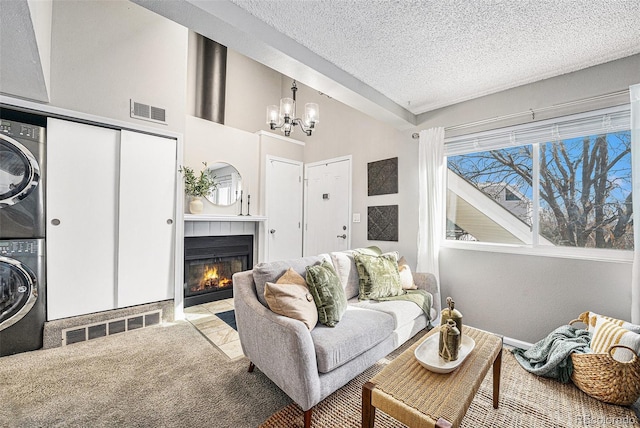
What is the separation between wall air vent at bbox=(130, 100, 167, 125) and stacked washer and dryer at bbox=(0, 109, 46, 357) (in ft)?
2.47

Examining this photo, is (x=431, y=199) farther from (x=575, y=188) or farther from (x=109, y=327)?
(x=109, y=327)

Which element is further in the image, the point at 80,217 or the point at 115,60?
the point at 115,60

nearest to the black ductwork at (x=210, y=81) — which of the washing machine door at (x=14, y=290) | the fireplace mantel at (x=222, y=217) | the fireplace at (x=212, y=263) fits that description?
the fireplace mantel at (x=222, y=217)

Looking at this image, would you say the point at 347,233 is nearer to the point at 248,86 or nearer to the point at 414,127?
the point at 414,127

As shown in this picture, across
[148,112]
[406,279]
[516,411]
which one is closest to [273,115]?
[148,112]

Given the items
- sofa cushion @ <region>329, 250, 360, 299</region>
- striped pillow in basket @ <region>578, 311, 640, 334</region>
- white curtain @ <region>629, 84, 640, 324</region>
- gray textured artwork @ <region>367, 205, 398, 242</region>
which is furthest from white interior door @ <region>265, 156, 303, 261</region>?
white curtain @ <region>629, 84, 640, 324</region>

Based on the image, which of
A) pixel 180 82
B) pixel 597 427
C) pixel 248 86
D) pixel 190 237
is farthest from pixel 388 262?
pixel 248 86

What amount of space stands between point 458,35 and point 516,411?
2.53 m

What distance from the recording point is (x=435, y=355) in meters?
1.49

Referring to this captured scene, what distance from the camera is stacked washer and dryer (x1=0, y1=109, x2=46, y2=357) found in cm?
221

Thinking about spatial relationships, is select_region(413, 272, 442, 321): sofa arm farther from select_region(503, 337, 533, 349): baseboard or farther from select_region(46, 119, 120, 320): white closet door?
select_region(46, 119, 120, 320): white closet door

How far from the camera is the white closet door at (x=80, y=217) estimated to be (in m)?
2.43

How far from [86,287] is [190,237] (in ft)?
4.01

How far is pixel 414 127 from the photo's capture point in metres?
3.40
